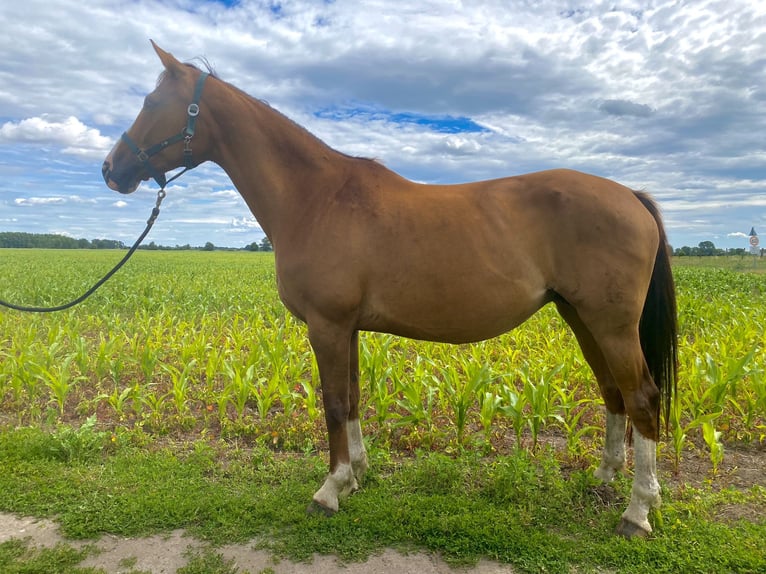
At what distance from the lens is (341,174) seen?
3723mm

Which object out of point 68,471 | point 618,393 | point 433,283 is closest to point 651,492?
point 618,393

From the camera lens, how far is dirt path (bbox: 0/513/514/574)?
2.97m

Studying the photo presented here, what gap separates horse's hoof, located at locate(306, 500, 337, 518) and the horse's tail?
8.94 ft

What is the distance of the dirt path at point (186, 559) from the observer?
9.76 feet

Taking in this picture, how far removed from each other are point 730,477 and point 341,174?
420cm

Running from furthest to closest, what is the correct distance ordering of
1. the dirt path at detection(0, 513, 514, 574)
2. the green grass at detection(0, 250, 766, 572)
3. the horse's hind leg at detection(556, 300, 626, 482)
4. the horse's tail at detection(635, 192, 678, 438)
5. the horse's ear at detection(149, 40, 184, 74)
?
the horse's hind leg at detection(556, 300, 626, 482), the horse's tail at detection(635, 192, 678, 438), the horse's ear at detection(149, 40, 184, 74), the green grass at detection(0, 250, 766, 572), the dirt path at detection(0, 513, 514, 574)

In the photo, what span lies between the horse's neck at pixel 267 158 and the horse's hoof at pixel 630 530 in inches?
128

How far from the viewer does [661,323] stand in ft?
12.2

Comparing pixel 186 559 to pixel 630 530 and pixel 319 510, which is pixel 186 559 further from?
pixel 630 530

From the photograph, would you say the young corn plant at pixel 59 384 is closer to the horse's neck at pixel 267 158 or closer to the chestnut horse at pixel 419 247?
the chestnut horse at pixel 419 247

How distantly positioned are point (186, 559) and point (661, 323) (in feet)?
12.6

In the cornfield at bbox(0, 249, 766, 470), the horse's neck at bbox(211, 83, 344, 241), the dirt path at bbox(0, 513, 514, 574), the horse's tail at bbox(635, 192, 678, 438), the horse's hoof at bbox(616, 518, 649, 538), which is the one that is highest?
the horse's neck at bbox(211, 83, 344, 241)

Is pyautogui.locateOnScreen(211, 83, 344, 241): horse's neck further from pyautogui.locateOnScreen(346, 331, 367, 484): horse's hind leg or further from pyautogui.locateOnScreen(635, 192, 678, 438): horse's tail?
pyautogui.locateOnScreen(635, 192, 678, 438): horse's tail

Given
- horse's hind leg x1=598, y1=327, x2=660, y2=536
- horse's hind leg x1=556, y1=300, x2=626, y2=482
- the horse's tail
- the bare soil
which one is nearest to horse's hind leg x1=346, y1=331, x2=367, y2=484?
the bare soil
